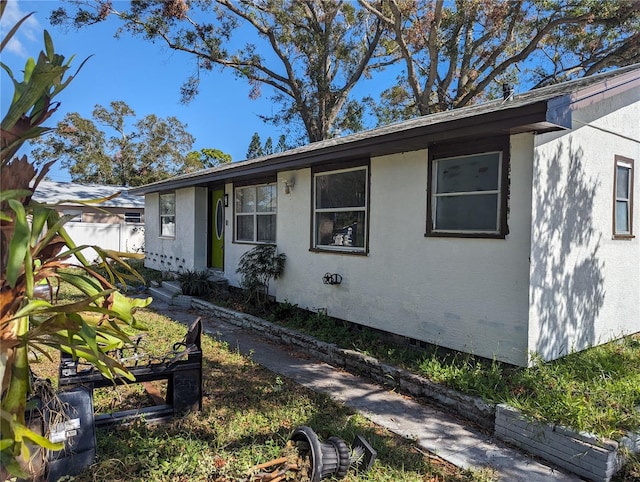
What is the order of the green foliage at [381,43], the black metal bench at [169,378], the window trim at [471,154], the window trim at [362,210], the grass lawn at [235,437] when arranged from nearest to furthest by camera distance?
1. the grass lawn at [235,437]
2. the black metal bench at [169,378]
3. the window trim at [471,154]
4. the window trim at [362,210]
5. the green foliage at [381,43]

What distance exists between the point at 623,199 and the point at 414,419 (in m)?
4.61

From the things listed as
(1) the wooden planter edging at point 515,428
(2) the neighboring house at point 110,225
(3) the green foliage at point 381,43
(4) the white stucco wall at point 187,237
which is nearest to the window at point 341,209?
(1) the wooden planter edging at point 515,428

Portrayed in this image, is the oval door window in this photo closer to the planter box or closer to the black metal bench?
the black metal bench

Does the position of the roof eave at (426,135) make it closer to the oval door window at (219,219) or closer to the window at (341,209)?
the window at (341,209)

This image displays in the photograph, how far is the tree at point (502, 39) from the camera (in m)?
13.8

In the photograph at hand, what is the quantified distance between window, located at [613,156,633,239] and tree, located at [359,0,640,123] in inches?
385

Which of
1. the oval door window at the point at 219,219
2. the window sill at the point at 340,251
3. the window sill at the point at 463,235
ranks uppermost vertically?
the oval door window at the point at 219,219

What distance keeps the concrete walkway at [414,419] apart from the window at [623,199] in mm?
3823

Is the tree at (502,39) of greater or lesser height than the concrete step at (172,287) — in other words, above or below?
above

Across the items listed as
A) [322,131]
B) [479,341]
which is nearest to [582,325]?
[479,341]

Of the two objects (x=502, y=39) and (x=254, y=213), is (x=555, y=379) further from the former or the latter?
(x=502, y=39)

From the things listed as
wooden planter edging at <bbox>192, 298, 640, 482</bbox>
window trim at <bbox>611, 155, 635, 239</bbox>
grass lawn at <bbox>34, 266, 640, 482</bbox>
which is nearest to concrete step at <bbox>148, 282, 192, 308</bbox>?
grass lawn at <bbox>34, 266, 640, 482</bbox>

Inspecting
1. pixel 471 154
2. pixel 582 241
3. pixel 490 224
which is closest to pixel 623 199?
pixel 582 241

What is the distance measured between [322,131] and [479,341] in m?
16.1
